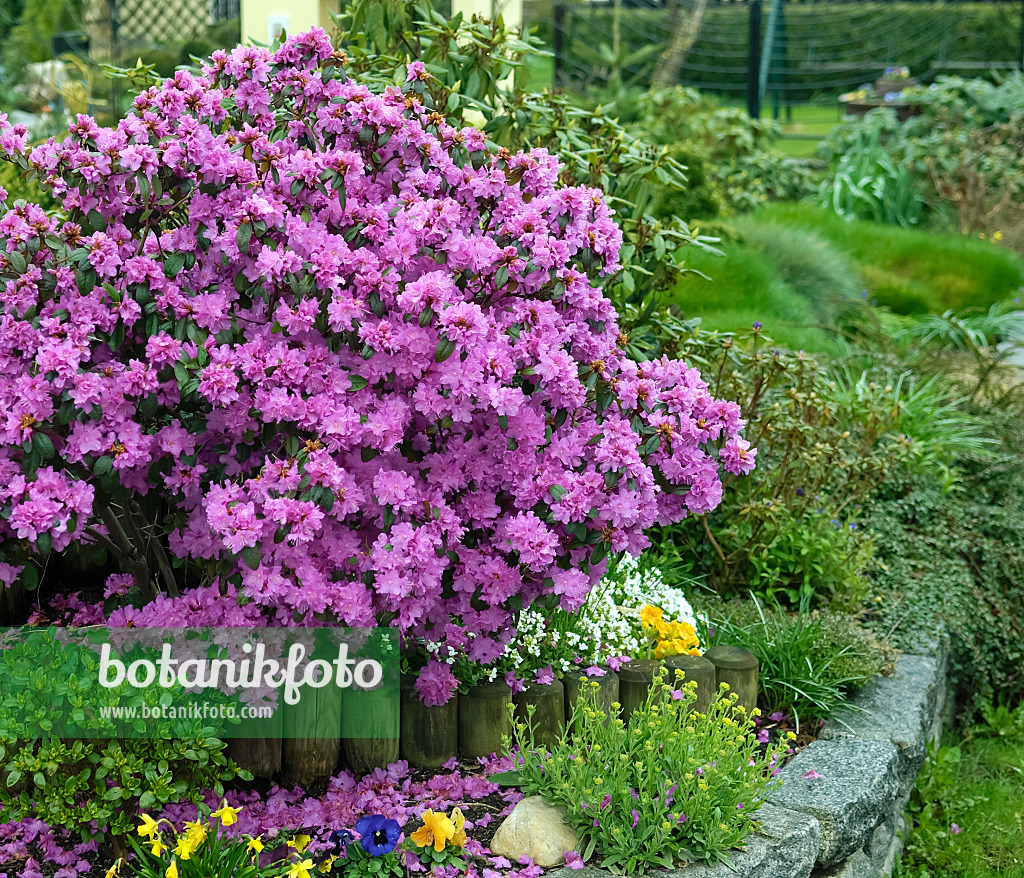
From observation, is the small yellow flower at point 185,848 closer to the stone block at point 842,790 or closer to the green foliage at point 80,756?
the green foliage at point 80,756

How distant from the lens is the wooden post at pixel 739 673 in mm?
2873

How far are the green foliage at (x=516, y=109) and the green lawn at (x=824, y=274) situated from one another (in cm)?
161

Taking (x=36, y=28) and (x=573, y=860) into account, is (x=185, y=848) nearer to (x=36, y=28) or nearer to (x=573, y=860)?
(x=573, y=860)

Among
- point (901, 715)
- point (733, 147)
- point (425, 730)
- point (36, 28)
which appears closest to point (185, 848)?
point (425, 730)

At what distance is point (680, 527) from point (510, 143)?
4.81ft

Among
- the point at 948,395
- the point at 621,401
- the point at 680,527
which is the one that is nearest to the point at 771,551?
the point at 680,527

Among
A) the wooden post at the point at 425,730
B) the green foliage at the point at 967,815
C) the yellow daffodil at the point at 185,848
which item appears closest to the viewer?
the yellow daffodil at the point at 185,848

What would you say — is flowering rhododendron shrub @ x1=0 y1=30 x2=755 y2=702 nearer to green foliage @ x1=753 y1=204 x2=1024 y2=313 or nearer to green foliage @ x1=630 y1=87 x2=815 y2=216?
green foliage @ x1=753 y1=204 x2=1024 y2=313

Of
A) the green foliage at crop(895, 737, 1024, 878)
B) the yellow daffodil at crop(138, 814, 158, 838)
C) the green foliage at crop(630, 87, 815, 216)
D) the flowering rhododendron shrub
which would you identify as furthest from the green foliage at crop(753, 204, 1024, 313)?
the yellow daffodil at crop(138, 814, 158, 838)

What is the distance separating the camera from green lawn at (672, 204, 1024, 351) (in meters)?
5.93

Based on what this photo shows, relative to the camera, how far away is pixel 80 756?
6.81 feet

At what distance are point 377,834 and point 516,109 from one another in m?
2.20

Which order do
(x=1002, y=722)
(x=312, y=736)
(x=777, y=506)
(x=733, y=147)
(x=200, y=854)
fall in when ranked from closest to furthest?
(x=200, y=854)
(x=312, y=736)
(x=777, y=506)
(x=1002, y=722)
(x=733, y=147)

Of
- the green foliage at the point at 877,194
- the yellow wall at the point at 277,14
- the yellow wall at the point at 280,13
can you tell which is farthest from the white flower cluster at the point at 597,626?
the green foliage at the point at 877,194
